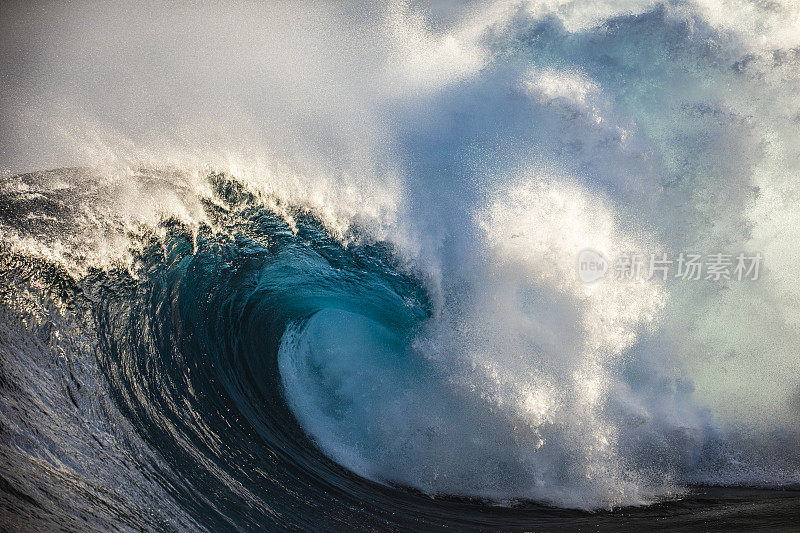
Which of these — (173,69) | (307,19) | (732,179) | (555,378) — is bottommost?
(555,378)

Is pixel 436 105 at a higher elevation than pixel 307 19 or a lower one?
lower

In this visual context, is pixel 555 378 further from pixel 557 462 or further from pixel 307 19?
pixel 307 19

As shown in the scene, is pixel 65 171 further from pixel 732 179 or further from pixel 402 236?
pixel 732 179

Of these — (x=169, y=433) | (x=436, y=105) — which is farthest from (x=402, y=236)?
(x=169, y=433)

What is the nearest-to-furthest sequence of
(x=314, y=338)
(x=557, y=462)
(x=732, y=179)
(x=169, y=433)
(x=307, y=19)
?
(x=169, y=433) → (x=557, y=462) → (x=314, y=338) → (x=732, y=179) → (x=307, y=19)

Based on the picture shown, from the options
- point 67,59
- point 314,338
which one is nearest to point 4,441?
point 314,338

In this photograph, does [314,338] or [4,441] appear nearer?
[4,441]

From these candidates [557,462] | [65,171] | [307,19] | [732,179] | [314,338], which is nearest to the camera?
[557,462]
